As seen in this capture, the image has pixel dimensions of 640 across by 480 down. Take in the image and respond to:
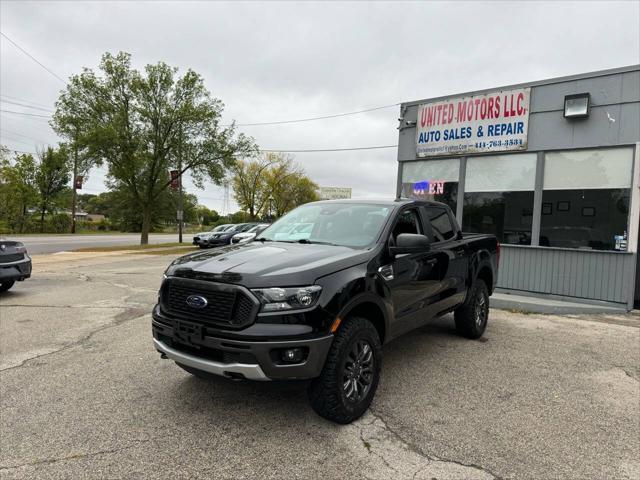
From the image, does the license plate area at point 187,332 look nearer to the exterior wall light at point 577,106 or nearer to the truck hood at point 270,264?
the truck hood at point 270,264

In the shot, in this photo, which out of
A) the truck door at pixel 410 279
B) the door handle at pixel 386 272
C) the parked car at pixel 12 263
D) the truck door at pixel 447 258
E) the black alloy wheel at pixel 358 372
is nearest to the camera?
the black alloy wheel at pixel 358 372

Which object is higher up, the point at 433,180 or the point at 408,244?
the point at 433,180

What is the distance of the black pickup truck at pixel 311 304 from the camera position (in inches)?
114

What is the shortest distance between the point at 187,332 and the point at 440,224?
3.23 m

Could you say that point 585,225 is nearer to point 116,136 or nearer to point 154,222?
point 116,136

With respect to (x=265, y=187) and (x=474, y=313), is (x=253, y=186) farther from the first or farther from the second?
(x=474, y=313)

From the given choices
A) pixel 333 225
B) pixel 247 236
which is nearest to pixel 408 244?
pixel 333 225

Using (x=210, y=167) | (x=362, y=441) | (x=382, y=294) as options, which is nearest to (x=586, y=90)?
(x=382, y=294)

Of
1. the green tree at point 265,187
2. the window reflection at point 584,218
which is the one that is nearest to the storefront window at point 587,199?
the window reflection at point 584,218

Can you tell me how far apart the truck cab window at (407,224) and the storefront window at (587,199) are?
536cm

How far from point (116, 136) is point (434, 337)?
78.3ft

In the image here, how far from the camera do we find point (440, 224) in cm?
509

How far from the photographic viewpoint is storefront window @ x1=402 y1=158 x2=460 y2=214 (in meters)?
9.96

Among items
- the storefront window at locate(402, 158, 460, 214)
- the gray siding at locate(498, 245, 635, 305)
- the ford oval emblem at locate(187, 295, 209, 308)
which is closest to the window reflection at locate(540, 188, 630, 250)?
the gray siding at locate(498, 245, 635, 305)
